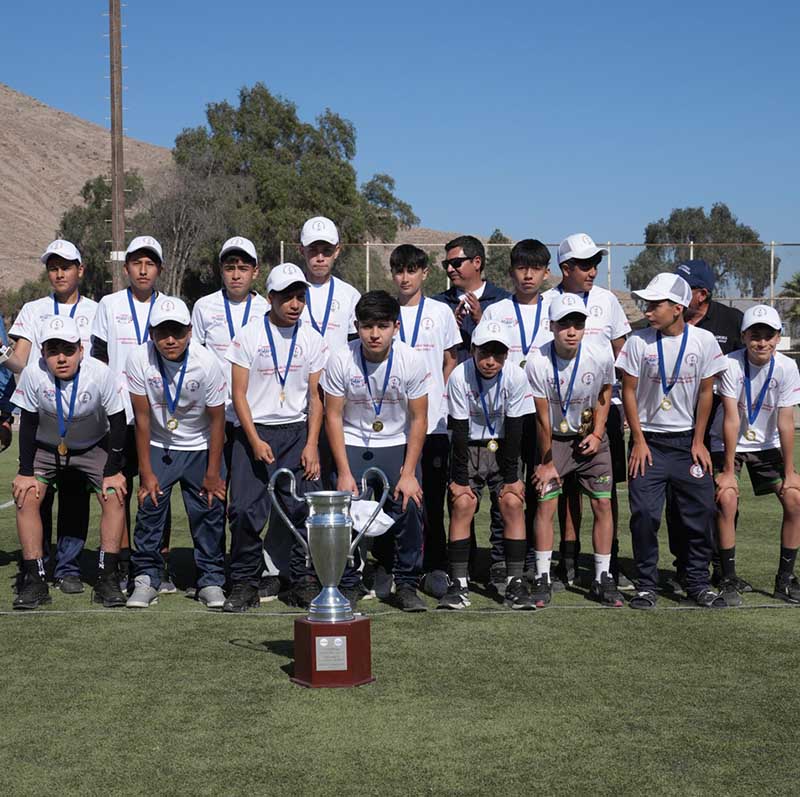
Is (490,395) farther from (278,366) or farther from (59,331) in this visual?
(59,331)

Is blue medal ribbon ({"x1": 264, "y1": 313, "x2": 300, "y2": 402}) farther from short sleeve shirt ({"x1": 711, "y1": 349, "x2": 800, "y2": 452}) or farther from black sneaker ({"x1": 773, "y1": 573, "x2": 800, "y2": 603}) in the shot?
black sneaker ({"x1": 773, "y1": 573, "x2": 800, "y2": 603})

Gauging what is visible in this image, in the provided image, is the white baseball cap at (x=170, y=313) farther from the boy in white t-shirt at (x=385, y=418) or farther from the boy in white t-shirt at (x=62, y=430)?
the boy in white t-shirt at (x=385, y=418)

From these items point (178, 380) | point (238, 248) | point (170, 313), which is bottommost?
point (178, 380)

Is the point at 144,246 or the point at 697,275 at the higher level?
the point at 144,246

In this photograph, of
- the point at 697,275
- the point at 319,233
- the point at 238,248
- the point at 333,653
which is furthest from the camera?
the point at 697,275

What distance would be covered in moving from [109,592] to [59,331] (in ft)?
4.83

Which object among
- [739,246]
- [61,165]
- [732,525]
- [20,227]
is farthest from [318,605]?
[61,165]

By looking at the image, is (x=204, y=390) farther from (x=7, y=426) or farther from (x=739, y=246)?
(x=739, y=246)

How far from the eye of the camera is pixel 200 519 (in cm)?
670

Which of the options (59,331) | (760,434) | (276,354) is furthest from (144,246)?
(760,434)

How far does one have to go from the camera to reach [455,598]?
6.48 metres

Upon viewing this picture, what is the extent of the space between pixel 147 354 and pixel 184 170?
4969 centimetres

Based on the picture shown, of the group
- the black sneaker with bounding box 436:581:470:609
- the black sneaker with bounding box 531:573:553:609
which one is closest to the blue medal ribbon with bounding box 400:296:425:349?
the black sneaker with bounding box 436:581:470:609

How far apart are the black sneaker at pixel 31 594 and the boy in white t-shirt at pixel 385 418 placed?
1.68 metres
